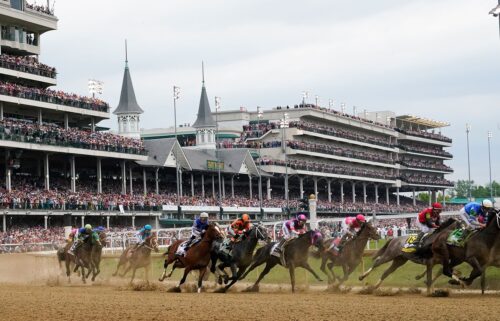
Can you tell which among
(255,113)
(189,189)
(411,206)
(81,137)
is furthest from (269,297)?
(411,206)

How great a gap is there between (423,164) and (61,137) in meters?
79.8

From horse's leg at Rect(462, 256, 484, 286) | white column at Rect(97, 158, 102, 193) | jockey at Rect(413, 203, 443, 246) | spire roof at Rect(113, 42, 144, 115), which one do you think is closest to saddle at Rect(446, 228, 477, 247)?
horse's leg at Rect(462, 256, 484, 286)

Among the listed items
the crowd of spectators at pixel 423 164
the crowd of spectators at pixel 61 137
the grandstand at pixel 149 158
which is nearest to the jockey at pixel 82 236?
the grandstand at pixel 149 158

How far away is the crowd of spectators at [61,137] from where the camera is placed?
57.8 meters

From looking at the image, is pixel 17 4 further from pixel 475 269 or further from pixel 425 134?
pixel 425 134

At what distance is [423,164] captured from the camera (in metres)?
132

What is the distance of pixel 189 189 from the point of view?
266 ft

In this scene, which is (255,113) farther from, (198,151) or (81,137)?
(81,137)

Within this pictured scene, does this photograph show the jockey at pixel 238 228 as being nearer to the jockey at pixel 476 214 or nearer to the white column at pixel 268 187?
the jockey at pixel 476 214

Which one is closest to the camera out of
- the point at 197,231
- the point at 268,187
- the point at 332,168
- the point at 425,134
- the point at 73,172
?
the point at 197,231

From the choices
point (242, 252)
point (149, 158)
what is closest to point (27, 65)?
point (149, 158)

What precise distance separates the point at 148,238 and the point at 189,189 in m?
50.7

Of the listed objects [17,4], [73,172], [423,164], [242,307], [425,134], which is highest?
[17,4]

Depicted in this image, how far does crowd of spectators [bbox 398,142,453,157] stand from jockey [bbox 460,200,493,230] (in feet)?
349
